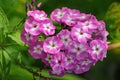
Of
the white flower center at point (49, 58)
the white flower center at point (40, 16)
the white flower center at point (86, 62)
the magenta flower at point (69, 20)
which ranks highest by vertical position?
the white flower center at point (40, 16)

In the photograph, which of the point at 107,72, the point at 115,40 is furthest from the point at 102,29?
the point at 107,72

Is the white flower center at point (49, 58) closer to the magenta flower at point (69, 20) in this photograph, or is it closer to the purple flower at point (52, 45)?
the purple flower at point (52, 45)

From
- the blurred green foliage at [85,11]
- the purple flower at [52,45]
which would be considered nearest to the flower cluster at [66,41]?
the purple flower at [52,45]

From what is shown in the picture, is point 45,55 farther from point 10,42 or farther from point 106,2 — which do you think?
point 106,2

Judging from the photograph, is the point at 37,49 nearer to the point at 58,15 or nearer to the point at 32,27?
the point at 32,27

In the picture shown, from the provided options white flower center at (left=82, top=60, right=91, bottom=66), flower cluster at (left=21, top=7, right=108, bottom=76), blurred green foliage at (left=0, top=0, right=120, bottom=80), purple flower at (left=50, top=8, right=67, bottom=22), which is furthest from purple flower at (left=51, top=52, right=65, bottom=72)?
blurred green foliage at (left=0, top=0, right=120, bottom=80)

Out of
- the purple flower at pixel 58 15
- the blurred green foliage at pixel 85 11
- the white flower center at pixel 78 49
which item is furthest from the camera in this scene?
the blurred green foliage at pixel 85 11
